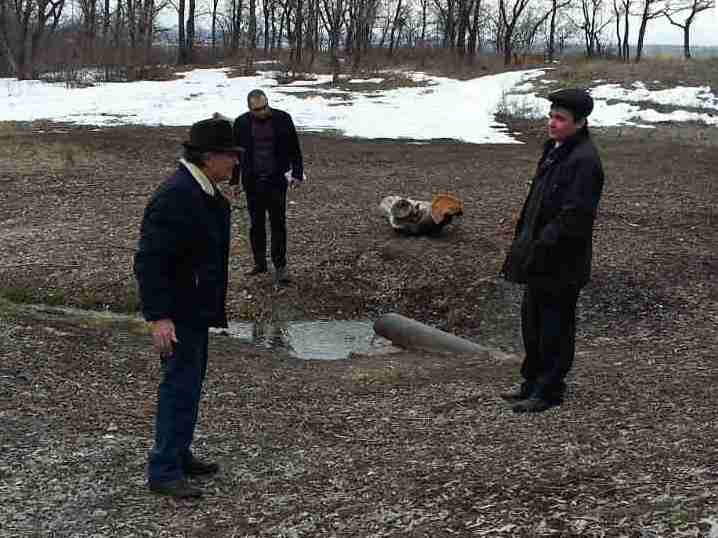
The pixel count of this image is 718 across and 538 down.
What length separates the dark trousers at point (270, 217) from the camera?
26.9 feet

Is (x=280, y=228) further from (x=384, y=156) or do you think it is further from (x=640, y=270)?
(x=384, y=156)

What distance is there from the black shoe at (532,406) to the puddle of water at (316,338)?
2.22 m

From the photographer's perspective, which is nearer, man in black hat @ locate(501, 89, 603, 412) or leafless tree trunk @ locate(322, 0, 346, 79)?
man in black hat @ locate(501, 89, 603, 412)

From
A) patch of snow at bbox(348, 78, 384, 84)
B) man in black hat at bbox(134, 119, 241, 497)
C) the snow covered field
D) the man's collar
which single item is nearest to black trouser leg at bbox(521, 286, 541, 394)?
man in black hat at bbox(134, 119, 241, 497)

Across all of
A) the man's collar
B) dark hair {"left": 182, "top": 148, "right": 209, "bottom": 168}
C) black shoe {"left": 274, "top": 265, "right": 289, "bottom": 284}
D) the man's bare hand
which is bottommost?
black shoe {"left": 274, "top": 265, "right": 289, "bottom": 284}

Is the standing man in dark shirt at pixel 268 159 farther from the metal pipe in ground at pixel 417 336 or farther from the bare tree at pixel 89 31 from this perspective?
the bare tree at pixel 89 31

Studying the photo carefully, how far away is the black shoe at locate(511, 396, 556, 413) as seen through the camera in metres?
5.08

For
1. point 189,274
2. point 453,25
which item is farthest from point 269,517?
point 453,25

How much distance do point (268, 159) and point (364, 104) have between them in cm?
2080

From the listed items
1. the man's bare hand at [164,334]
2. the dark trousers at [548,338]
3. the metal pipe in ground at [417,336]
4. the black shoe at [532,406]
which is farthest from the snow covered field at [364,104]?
the man's bare hand at [164,334]

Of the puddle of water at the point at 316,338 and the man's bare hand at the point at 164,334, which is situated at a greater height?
the man's bare hand at the point at 164,334

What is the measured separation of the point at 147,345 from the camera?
6789 millimetres

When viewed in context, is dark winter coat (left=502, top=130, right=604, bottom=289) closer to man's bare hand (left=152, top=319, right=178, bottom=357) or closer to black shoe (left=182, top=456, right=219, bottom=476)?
black shoe (left=182, top=456, right=219, bottom=476)

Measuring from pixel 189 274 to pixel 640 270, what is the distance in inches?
251
